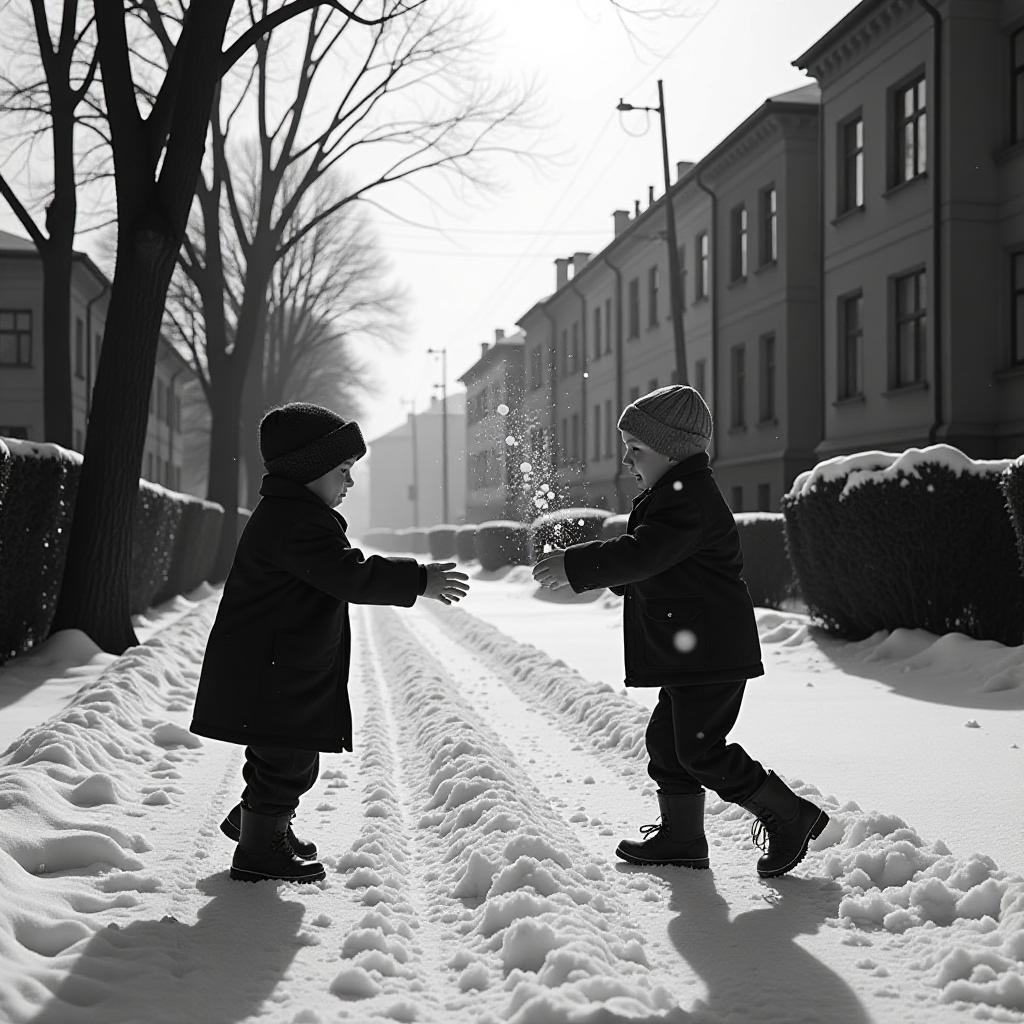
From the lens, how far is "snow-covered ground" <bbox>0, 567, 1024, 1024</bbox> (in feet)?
9.16

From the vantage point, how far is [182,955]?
3062 mm

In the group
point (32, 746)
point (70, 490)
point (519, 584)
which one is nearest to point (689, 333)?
point (519, 584)

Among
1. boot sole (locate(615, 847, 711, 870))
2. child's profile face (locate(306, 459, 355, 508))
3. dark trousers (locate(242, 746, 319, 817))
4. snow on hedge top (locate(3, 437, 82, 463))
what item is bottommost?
boot sole (locate(615, 847, 711, 870))

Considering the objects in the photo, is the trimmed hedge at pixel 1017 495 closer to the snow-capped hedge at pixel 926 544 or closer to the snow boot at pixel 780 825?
the snow-capped hedge at pixel 926 544

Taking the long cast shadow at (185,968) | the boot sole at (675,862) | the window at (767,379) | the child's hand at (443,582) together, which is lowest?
the boot sole at (675,862)

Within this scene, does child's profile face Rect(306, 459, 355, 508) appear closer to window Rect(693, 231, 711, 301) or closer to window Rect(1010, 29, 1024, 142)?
window Rect(1010, 29, 1024, 142)

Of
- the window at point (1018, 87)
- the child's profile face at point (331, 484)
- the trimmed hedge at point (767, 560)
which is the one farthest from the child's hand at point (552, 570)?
the window at point (1018, 87)

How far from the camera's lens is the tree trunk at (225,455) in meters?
22.8

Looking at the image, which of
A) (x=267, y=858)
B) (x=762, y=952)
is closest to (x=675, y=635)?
(x=762, y=952)

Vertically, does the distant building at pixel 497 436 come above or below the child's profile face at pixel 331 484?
above

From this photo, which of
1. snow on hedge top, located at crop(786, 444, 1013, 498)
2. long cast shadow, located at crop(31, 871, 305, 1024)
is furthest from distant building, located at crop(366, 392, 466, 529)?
long cast shadow, located at crop(31, 871, 305, 1024)

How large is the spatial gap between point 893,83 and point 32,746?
1860cm

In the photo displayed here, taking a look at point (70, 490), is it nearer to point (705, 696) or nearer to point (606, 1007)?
point (705, 696)

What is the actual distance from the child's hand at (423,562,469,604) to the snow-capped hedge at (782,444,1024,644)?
591 centimetres
